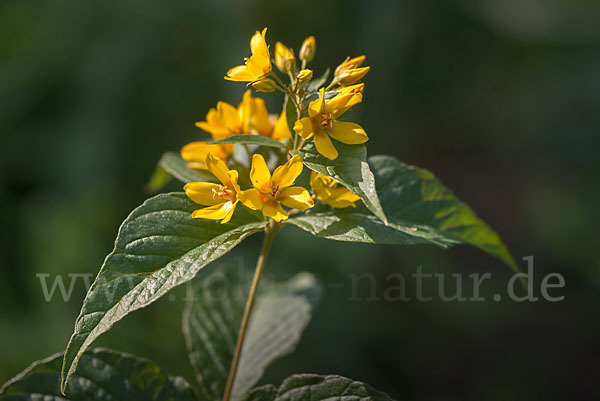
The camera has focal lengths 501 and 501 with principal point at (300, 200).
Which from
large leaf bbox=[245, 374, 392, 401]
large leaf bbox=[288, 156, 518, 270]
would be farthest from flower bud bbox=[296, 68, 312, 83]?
large leaf bbox=[245, 374, 392, 401]

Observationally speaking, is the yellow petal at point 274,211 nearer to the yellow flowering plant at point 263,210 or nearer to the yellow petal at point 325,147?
the yellow flowering plant at point 263,210

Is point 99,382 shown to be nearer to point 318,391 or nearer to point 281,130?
point 318,391

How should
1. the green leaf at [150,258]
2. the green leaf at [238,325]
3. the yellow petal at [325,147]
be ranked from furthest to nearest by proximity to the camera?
the green leaf at [238,325]
the yellow petal at [325,147]
the green leaf at [150,258]

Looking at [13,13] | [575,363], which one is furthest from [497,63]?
[13,13]

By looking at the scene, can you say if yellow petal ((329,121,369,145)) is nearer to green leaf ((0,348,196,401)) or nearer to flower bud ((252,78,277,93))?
flower bud ((252,78,277,93))

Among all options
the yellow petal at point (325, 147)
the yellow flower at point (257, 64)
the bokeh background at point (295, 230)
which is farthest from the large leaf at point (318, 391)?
the bokeh background at point (295, 230)

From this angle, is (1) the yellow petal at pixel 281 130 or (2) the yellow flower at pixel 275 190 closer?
(2) the yellow flower at pixel 275 190
